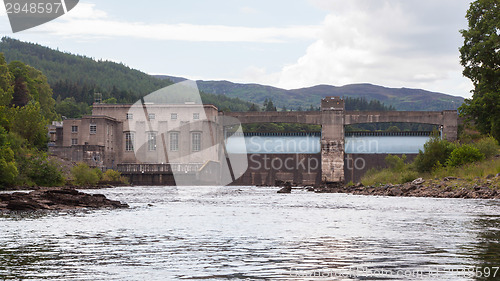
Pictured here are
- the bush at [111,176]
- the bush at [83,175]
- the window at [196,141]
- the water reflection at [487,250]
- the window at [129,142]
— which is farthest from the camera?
the window at [129,142]

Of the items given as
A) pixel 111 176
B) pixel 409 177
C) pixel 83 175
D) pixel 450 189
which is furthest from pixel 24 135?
pixel 450 189

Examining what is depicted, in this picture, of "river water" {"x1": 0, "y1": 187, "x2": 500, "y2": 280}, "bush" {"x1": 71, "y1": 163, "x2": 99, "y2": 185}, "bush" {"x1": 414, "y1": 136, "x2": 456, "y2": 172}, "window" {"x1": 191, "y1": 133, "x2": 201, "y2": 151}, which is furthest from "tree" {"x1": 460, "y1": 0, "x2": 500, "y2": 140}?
"window" {"x1": 191, "y1": 133, "x2": 201, "y2": 151}

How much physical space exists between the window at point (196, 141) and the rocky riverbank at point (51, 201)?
78.3m

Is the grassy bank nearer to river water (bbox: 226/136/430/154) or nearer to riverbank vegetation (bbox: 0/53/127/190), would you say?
riverbank vegetation (bbox: 0/53/127/190)

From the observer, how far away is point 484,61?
45.2m

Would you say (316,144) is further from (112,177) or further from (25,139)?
(25,139)

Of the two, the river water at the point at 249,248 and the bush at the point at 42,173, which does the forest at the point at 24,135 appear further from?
the river water at the point at 249,248

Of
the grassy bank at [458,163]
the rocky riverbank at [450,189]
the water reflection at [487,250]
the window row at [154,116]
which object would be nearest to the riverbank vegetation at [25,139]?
the window row at [154,116]

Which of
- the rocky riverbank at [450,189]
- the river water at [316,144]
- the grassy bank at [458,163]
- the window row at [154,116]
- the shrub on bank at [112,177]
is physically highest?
the window row at [154,116]

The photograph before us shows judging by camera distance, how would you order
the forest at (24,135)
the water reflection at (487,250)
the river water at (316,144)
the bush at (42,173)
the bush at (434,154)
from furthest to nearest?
1. the river water at (316,144)
2. the bush at (42,173)
3. the bush at (434,154)
4. the forest at (24,135)
5. the water reflection at (487,250)

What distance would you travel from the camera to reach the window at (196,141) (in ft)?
369

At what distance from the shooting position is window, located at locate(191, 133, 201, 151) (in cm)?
11238

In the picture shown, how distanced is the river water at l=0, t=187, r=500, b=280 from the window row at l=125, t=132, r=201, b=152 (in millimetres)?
87343

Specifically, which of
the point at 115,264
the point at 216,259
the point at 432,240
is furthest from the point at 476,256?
the point at 115,264
